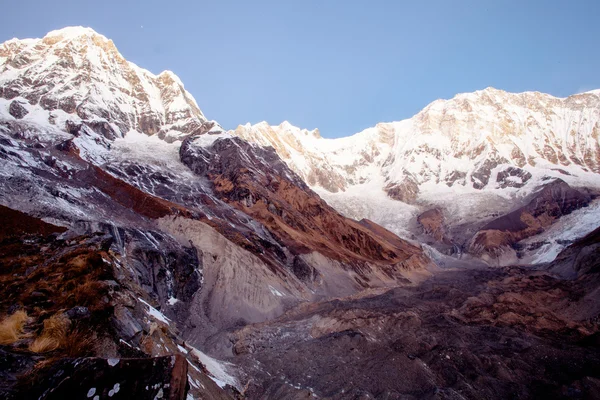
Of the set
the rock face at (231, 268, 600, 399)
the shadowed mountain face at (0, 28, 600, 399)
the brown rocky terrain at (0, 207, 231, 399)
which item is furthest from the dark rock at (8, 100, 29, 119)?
the brown rocky terrain at (0, 207, 231, 399)

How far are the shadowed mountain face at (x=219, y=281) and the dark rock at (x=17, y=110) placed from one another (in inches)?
26.7

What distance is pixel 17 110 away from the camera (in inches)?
3866

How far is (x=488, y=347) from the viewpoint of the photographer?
24562mm

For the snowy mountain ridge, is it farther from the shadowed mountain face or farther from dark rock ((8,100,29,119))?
the shadowed mountain face

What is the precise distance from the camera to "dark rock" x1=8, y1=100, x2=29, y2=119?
318ft

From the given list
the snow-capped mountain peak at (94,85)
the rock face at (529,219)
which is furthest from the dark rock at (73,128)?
the rock face at (529,219)

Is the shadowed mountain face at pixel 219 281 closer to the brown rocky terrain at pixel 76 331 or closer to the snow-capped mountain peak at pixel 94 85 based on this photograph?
the brown rocky terrain at pixel 76 331

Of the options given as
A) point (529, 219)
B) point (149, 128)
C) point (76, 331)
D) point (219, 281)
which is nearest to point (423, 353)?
point (76, 331)

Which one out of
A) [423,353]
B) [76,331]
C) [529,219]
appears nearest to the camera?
[76,331]

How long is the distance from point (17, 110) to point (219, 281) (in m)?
88.7

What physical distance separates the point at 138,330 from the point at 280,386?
10338 millimetres

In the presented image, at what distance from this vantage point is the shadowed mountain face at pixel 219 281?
30.2ft

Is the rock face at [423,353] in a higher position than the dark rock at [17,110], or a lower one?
lower

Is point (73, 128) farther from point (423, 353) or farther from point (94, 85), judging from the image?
point (423, 353)
